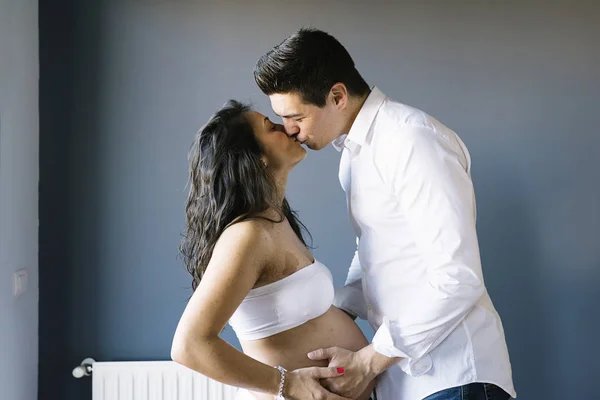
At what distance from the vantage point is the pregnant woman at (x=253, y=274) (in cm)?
126

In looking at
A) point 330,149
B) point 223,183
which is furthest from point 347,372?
point 330,149

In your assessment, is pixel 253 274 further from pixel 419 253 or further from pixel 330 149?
pixel 330 149

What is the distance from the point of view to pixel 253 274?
4.29 feet

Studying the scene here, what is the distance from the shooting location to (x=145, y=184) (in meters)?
2.36

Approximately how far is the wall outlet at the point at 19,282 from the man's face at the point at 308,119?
3.87ft

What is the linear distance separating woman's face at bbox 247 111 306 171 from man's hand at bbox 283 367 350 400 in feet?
1.61

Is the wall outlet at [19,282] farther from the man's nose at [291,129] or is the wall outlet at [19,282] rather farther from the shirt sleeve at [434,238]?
the shirt sleeve at [434,238]

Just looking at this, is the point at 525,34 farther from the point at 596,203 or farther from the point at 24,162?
the point at 24,162

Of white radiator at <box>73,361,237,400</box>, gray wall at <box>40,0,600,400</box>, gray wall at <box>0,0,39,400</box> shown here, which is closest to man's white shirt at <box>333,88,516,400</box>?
gray wall at <box>40,0,600,400</box>

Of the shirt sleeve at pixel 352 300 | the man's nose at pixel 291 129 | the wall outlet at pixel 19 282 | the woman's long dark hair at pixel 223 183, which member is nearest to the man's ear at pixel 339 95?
the man's nose at pixel 291 129

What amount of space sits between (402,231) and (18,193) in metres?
1.41

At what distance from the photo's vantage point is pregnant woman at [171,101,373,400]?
1.26 meters

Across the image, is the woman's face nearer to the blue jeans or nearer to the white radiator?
the blue jeans

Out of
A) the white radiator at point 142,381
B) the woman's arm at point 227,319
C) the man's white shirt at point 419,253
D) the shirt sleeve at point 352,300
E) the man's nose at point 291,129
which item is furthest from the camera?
the white radiator at point 142,381
